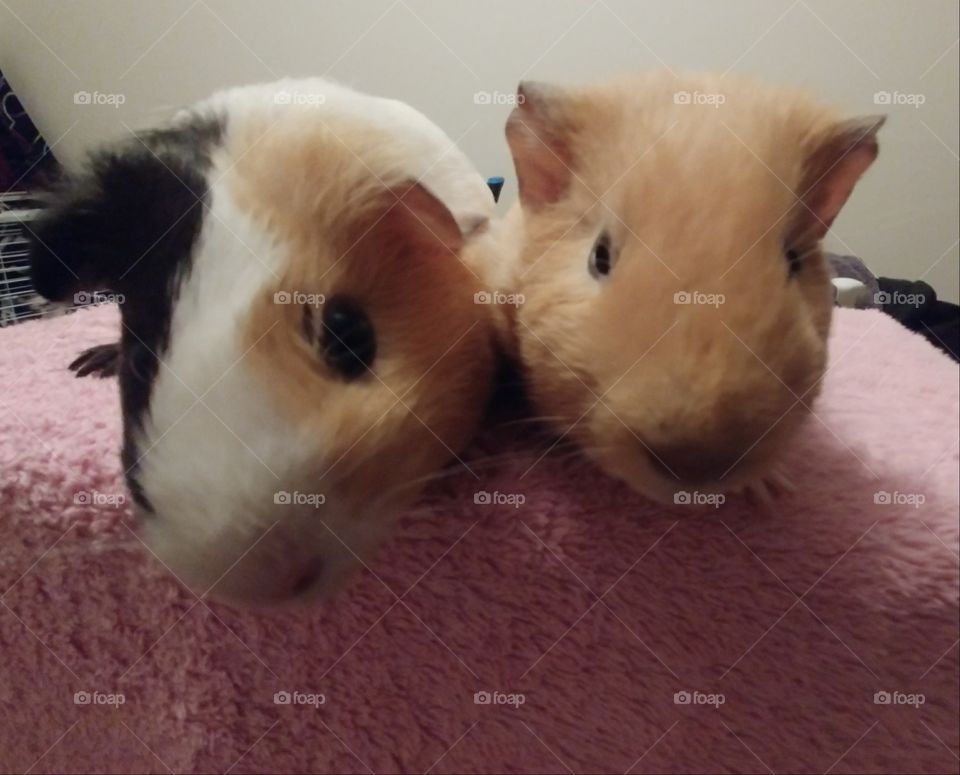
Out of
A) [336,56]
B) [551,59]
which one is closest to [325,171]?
[551,59]

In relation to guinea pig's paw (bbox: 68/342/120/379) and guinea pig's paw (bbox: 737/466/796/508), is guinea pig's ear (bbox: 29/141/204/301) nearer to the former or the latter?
guinea pig's paw (bbox: 68/342/120/379)

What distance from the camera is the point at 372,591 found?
0.62 m

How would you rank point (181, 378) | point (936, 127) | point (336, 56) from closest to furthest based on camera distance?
point (181, 378) → point (936, 127) → point (336, 56)

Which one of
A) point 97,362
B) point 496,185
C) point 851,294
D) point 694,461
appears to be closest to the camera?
point 694,461

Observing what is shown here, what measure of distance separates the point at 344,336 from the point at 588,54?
125cm

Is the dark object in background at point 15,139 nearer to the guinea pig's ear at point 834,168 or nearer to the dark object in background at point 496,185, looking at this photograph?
the dark object in background at point 496,185

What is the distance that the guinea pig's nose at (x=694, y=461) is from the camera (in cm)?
48

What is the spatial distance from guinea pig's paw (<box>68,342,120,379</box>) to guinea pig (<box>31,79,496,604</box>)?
217 mm

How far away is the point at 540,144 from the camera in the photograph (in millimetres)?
649

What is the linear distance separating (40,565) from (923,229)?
172cm

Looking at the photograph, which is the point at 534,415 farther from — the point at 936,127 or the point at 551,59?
the point at 936,127

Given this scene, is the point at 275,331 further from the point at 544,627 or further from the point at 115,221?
the point at 544,627

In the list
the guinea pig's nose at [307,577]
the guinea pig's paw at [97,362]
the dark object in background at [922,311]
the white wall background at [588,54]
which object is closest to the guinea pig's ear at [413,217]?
the guinea pig's nose at [307,577]

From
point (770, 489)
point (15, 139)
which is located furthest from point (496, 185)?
point (15, 139)
